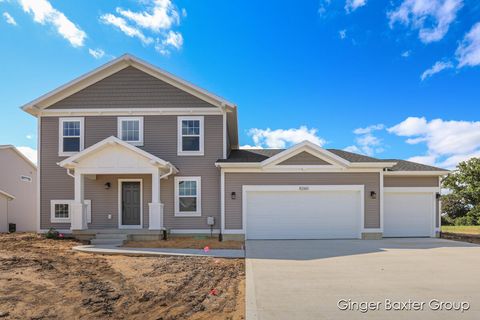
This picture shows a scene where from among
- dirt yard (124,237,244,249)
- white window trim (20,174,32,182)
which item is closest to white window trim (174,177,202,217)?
dirt yard (124,237,244,249)

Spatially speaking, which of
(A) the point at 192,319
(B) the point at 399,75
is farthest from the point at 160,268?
(B) the point at 399,75

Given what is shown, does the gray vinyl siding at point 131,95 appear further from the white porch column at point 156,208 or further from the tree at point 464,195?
the tree at point 464,195

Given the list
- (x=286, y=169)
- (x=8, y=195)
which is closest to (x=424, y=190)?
(x=286, y=169)

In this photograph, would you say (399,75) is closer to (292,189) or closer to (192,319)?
(292,189)

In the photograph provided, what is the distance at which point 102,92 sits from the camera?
14523 millimetres

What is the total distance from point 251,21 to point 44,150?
36.6 feet

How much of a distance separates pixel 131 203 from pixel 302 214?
7.50 meters

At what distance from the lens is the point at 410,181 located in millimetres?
14406

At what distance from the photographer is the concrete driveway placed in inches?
188

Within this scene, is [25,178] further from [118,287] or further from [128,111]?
[118,287]

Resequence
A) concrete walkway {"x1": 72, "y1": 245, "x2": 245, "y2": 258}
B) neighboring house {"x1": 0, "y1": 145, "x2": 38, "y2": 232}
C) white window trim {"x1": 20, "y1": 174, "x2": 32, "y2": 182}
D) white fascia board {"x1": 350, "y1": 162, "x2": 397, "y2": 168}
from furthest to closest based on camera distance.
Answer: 1. white window trim {"x1": 20, "y1": 174, "x2": 32, "y2": 182}
2. neighboring house {"x1": 0, "y1": 145, "x2": 38, "y2": 232}
3. white fascia board {"x1": 350, "y1": 162, "x2": 397, "y2": 168}
4. concrete walkway {"x1": 72, "y1": 245, "x2": 245, "y2": 258}

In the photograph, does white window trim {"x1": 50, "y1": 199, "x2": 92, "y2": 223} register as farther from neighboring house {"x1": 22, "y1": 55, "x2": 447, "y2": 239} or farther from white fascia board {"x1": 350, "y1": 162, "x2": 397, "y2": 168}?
white fascia board {"x1": 350, "y1": 162, "x2": 397, "y2": 168}

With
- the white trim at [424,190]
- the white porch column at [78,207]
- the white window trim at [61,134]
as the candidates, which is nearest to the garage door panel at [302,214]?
the white trim at [424,190]

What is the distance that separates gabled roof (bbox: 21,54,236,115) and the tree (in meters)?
20.9
